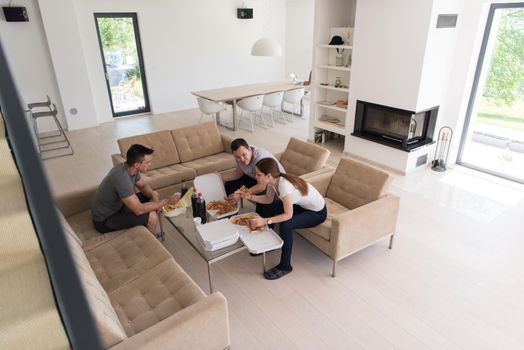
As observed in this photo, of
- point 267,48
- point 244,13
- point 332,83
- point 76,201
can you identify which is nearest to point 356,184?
point 76,201

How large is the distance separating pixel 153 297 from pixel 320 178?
210 cm

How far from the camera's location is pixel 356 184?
12.1 feet

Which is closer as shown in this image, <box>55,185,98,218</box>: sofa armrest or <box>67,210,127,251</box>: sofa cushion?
<box>67,210,127,251</box>: sofa cushion

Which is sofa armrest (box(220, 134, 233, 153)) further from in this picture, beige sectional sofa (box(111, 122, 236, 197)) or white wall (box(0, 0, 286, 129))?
white wall (box(0, 0, 286, 129))

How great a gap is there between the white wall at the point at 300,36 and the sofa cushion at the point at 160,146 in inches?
258

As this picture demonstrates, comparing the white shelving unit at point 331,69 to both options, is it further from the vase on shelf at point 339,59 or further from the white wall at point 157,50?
the white wall at point 157,50

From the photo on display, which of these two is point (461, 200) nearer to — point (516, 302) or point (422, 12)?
point (516, 302)

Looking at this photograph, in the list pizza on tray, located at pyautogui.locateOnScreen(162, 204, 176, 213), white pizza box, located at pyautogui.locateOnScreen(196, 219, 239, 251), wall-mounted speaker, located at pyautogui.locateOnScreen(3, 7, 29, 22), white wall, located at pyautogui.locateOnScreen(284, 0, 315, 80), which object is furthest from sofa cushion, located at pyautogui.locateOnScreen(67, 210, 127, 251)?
white wall, located at pyautogui.locateOnScreen(284, 0, 315, 80)

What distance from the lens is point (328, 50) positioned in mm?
6359

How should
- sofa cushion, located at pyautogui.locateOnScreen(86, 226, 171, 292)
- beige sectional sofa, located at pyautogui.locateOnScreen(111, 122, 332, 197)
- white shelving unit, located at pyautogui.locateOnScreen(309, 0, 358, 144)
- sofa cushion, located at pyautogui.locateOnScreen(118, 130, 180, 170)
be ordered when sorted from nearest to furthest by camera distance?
1. sofa cushion, located at pyautogui.locateOnScreen(86, 226, 171, 292)
2. beige sectional sofa, located at pyautogui.locateOnScreen(111, 122, 332, 197)
3. sofa cushion, located at pyautogui.locateOnScreen(118, 130, 180, 170)
4. white shelving unit, located at pyautogui.locateOnScreen(309, 0, 358, 144)

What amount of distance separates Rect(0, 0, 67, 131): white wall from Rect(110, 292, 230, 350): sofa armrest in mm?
6385

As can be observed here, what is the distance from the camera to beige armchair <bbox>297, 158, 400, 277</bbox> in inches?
125

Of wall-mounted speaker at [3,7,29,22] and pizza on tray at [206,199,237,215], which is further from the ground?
wall-mounted speaker at [3,7,29,22]

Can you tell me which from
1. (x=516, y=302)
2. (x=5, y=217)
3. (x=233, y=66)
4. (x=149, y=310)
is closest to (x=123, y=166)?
(x=149, y=310)
